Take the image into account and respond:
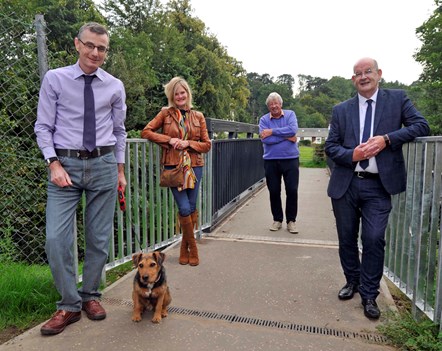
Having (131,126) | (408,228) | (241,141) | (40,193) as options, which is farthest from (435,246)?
(131,126)

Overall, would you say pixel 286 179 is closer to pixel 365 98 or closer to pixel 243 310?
pixel 365 98

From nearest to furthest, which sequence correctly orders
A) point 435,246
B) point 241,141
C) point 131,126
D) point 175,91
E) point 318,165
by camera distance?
point 435,246, point 175,91, point 241,141, point 131,126, point 318,165

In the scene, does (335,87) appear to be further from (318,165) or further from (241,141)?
(241,141)

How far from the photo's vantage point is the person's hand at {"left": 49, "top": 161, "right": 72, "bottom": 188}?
2559 millimetres

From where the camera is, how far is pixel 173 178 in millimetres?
3842

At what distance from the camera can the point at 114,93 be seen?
2854 mm

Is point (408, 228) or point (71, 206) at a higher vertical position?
point (71, 206)

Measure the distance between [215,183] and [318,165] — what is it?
16.4 metres

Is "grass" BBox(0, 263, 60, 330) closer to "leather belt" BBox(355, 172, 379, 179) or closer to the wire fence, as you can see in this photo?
the wire fence

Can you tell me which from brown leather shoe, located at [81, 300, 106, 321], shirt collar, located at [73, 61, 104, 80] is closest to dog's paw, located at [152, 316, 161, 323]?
brown leather shoe, located at [81, 300, 106, 321]

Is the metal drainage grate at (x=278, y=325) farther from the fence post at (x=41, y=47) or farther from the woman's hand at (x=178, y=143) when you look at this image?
the fence post at (x=41, y=47)

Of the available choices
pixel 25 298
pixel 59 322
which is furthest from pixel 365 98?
pixel 25 298

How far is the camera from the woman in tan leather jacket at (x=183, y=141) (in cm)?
387

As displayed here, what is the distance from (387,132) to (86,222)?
8.04ft
